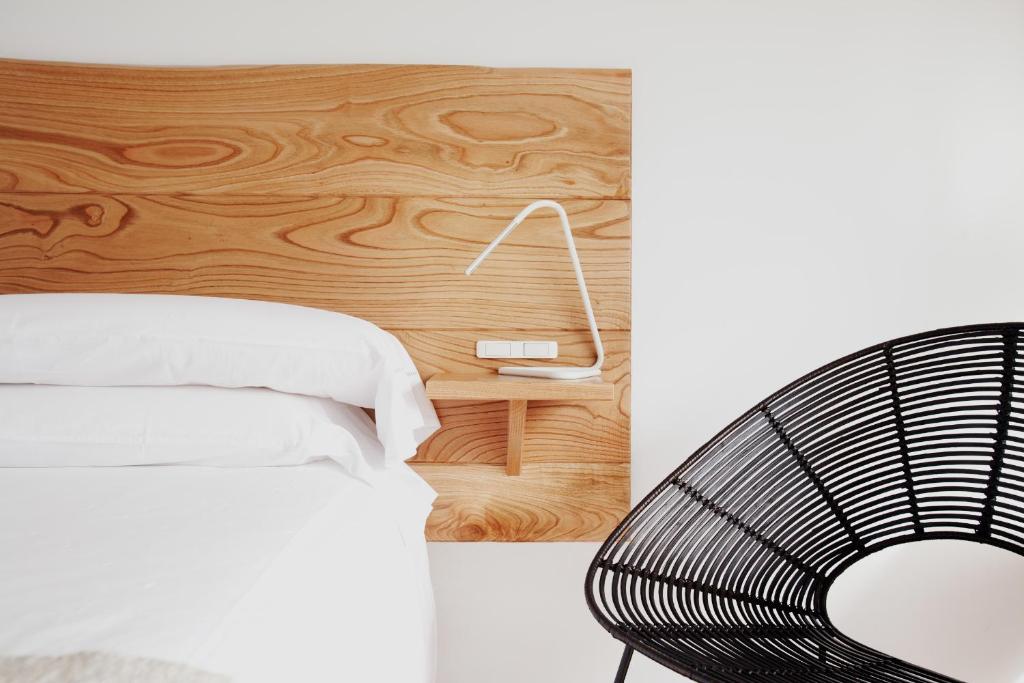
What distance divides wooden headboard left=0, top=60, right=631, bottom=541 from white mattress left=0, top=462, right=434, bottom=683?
0.51 meters

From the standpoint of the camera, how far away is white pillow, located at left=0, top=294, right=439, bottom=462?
1.12m

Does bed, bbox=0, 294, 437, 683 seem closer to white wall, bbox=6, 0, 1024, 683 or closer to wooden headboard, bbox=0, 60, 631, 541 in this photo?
wooden headboard, bbox=0, 60, 631, 541

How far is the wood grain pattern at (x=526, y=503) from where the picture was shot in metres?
1.51

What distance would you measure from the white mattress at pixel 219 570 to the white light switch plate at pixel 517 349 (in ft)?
1.39

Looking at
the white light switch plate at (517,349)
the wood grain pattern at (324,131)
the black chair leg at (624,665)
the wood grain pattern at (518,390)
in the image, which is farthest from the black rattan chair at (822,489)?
the wood grain pattern at (324,131)

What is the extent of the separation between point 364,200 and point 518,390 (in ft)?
1.84

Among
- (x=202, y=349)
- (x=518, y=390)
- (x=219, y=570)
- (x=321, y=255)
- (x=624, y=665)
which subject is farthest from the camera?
(x=321, y=255)

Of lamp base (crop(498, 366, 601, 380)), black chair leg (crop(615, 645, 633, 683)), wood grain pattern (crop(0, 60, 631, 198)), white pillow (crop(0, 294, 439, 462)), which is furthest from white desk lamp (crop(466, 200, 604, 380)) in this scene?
black chair leg (crop(615, 645, 633, 683))

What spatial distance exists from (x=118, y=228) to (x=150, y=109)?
0.88 feet

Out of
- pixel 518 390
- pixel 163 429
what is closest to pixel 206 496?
pixel 163 429

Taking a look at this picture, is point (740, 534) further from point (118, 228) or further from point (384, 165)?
point (118, 228)

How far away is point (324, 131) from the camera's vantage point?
1.55m

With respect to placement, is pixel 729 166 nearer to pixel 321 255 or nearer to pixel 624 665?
pixel 321 255

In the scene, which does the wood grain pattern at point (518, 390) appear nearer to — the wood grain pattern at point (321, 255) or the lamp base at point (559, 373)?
the lamp base at point (559, 373)
